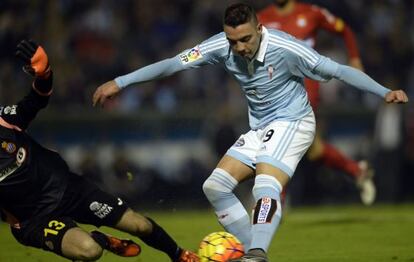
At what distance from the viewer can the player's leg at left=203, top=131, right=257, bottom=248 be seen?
796cm

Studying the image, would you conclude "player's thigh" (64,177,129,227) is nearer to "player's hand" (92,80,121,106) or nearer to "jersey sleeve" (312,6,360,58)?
"player's hand" (92,80,121,106)

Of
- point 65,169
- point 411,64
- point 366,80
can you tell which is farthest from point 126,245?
point 411,64

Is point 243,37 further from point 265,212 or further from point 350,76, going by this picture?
point 265,212

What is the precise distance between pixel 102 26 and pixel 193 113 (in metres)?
2.56

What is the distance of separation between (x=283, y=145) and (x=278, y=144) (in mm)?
41

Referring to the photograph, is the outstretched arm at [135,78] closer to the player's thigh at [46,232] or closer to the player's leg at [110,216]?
the player's leg at [110,216]

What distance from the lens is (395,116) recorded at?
55.2 feet

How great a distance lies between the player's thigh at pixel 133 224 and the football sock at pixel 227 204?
0.59 meters

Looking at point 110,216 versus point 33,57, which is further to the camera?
point 110,216

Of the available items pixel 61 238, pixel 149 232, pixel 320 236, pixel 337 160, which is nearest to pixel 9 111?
pixel 61 238

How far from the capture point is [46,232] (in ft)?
24.2

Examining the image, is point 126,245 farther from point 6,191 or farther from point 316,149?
point 316,149

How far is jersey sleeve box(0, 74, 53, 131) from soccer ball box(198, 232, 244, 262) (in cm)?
171

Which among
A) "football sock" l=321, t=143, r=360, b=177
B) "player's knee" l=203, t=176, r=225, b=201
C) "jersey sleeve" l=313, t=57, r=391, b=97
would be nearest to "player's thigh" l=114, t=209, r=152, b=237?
"player's knee" l=203, t=176, r=225, b=201
